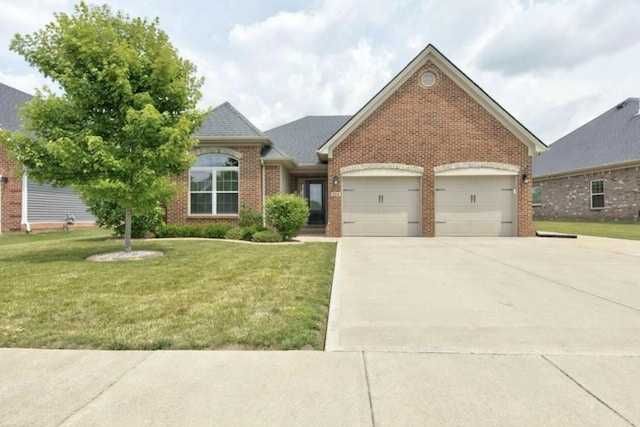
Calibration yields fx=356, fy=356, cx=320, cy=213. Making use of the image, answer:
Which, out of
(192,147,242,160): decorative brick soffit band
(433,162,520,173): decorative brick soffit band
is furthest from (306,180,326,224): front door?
(433,162,520,173): decorative brick soffit band

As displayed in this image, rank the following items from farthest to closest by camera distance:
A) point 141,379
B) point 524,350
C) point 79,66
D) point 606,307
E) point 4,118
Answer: point 4,118 < point 79,66 < point 606,307 < point 524,350 < point 141,379

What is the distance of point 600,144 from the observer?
85.6 ft

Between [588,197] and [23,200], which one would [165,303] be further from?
[588,197]

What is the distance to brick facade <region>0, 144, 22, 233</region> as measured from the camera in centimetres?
1734

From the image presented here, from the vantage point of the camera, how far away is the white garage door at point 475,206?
49.3 ft

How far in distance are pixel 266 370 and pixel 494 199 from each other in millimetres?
14408

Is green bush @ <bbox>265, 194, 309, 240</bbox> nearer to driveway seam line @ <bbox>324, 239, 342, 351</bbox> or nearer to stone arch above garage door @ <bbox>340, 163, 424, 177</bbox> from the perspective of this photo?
stone arch above garage door @ <bbox>340, 163, 424, 177</bbox>

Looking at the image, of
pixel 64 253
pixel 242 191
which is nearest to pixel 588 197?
pixel 242 191

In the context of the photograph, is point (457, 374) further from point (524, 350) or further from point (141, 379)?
point (141, 379)

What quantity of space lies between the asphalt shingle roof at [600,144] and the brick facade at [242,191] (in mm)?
22671

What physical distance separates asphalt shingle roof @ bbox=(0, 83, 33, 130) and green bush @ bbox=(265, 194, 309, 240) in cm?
1513

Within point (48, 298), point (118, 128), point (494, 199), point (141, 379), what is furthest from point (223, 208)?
point (141, 379)

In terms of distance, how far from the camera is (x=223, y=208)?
50.1 ft

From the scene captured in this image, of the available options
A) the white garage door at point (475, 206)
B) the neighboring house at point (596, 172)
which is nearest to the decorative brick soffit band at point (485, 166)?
the white garage door at point (475, 206)
